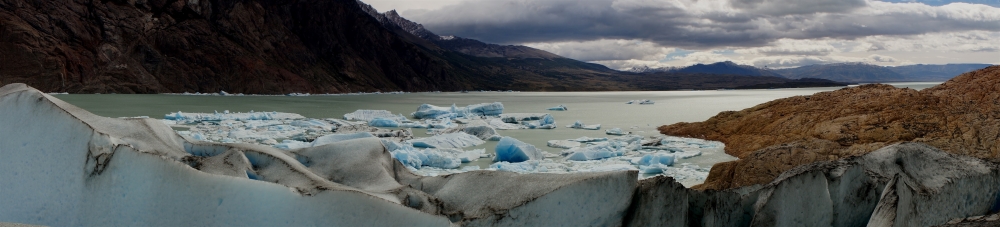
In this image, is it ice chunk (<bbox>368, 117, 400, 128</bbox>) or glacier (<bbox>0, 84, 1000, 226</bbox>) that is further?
ice chunk (<bbox>368, 117, 400, 128</bbox>)

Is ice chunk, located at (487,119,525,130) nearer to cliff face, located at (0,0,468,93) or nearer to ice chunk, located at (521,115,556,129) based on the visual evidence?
ice chunk, located at (521,115,556,129)

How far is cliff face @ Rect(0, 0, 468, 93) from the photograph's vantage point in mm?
47125

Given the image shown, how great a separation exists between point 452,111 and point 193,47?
145ft

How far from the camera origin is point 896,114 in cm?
1079

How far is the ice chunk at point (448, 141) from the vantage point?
1300cm

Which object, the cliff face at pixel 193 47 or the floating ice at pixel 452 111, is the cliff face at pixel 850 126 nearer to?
the floating ice at pixel 452 111

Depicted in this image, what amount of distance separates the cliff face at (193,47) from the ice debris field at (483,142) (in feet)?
120

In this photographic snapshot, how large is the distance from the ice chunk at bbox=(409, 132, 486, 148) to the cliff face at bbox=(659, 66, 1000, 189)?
5.65m

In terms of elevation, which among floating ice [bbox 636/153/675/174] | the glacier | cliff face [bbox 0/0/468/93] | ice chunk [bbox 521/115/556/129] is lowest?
ice chunk [bbox 521/115/556/129]

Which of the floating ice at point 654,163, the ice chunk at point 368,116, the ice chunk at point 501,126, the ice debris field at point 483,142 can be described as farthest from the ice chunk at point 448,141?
the ice chunk at point 368,116

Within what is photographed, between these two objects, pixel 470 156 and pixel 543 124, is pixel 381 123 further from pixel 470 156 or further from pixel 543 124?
pixel 470 156

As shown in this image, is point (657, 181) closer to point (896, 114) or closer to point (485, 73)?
point (896, 114)

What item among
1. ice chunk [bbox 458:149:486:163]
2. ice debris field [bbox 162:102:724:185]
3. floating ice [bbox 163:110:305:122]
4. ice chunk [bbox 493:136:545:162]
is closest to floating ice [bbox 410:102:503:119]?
ice debris field [bbox 162:102:724:185]

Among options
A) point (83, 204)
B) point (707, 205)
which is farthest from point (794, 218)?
point (83, 204)
